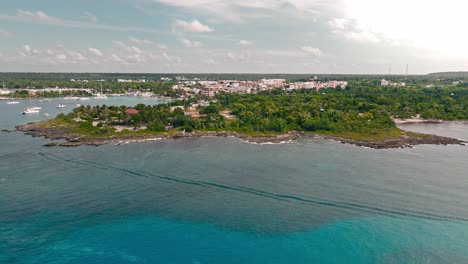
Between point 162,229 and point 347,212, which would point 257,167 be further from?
point 162,229

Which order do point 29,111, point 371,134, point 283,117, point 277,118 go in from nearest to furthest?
1. point 371,134
2. point 277,118
3. point 283,117
4. point 29,111

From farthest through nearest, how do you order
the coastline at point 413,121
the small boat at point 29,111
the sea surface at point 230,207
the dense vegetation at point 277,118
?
the small boat at point 29,111 < the coastline at point 413,121 < the dense vegetation at point 277,118 < the sea surface at point 230,207

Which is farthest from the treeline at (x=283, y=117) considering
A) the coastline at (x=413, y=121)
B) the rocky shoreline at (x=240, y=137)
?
the rocky shoreline at (x=240, y=137)

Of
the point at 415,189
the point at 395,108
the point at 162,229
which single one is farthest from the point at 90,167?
the point at 395,108

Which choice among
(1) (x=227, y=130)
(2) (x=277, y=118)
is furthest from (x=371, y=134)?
(1) (x=227, y=130)

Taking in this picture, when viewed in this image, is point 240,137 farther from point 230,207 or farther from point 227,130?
point 230,207

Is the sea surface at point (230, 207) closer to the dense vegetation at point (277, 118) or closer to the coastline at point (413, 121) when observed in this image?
the dense vegetation at point (277, 118)
